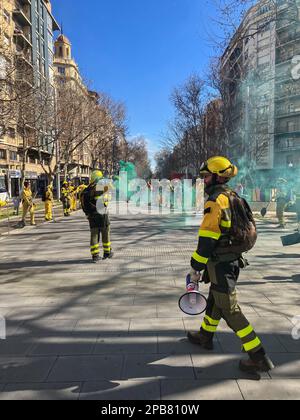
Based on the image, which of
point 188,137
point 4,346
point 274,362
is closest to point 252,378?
point 274,362

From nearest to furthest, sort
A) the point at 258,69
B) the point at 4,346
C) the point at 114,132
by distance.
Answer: the point at 4,346, the point at 258,69, the point at 114,132

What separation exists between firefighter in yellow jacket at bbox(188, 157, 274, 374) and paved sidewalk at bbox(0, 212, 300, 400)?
0.77ft

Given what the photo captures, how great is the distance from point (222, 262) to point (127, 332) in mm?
1520

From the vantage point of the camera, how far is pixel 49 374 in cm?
326

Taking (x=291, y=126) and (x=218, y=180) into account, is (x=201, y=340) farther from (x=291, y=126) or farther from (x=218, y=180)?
(x=291, y=126)

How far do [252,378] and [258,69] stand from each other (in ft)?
58.9

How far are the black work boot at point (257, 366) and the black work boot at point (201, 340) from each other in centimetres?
48

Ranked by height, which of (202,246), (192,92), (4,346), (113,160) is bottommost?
(4,346)

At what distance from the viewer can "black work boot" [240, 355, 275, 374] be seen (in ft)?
10.6

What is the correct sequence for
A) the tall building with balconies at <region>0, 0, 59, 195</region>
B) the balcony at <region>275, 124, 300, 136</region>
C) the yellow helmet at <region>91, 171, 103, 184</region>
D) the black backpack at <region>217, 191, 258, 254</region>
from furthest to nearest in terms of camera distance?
the balcony at <region>275, 124, 300, 136</region>, the tall building with balconies at <region>0, 0, 59, 195</region>, the yellow helmet at <region>91, 171, 103, 184</region>, the black backpack at <region>217, 191, 258, 254</region>

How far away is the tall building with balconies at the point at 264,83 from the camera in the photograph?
969cm

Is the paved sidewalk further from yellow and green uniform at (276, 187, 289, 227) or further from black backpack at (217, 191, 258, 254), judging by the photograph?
yellow and green uniform at (276, 187, 289, 227)

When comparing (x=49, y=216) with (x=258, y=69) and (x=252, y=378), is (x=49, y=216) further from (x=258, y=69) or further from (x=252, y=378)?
(x=252, y=378)

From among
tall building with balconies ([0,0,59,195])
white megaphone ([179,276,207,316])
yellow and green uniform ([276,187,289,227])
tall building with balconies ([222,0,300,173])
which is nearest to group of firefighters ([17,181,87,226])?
yellow and green uniform ([276,187,289,227])
